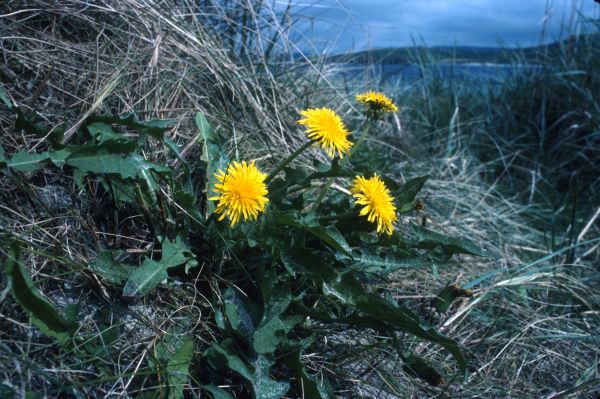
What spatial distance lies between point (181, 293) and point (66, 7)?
130 centimetres

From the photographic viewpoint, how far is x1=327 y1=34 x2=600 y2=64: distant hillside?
426 cm

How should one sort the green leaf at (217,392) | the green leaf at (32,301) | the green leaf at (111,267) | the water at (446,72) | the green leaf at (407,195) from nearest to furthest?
the green leaf at (32,301) < the green leaf at (217,392) < the green leaf at (111,267) < the green leaf at (407,195) < the water at (446,72)

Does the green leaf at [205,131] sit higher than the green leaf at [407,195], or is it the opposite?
the green leaf at [205,131]

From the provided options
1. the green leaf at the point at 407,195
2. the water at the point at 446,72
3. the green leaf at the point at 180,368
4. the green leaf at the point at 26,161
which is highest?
the water at the point at 446,72

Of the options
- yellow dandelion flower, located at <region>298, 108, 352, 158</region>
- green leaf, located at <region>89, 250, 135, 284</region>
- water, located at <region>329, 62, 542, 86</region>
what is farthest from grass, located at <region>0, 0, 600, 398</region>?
water, located at <region>329, 62, 542, 86</region>

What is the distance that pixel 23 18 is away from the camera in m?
1.96

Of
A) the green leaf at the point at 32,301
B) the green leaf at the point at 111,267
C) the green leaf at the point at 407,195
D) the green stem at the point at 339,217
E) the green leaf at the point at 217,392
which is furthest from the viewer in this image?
the green leaf at the point at 407,195

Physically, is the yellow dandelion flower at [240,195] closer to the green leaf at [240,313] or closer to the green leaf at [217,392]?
the green leaf at [240,313]

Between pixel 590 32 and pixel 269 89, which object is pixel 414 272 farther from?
pixel 590 32

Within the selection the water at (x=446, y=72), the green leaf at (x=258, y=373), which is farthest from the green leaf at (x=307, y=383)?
the water at (x=446, y=72)

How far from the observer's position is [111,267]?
141 cm

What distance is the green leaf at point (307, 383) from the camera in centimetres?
132

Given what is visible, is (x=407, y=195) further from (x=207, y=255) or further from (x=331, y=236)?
(x=207, y=255)

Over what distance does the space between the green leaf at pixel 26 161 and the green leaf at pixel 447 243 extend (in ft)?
3.70
